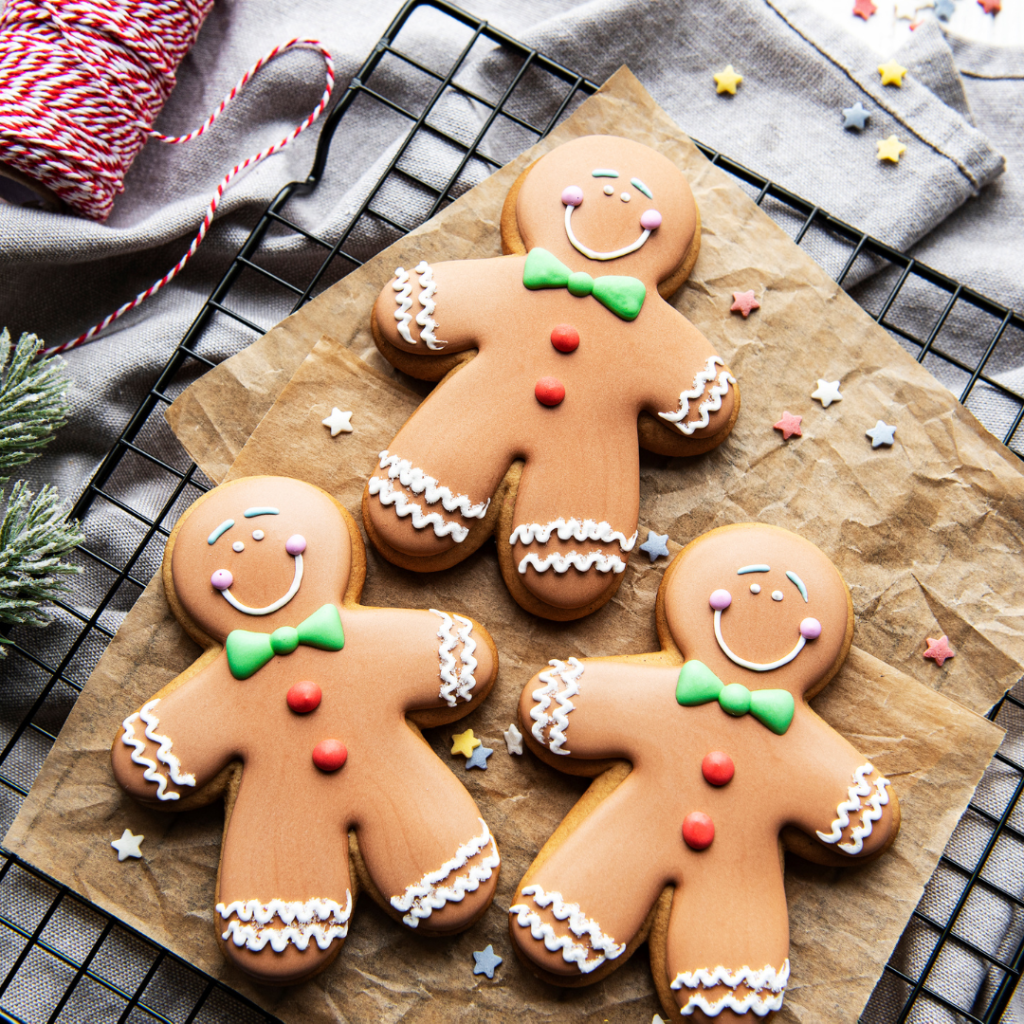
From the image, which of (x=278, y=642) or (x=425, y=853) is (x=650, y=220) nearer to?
(x=278, y=642)

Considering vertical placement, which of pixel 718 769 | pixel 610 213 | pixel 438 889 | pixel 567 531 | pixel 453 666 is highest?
pixel 610 213

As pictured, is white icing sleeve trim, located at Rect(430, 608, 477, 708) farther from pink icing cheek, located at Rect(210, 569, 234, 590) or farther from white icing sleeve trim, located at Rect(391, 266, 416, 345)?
white icing sleeve trim, located at Rect(391, 266, 416, 345)

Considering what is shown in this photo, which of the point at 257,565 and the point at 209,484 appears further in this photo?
the point at 209,484

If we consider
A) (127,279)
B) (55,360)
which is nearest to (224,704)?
(55,360)

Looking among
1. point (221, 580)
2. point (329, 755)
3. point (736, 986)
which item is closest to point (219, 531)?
point (221, 580)

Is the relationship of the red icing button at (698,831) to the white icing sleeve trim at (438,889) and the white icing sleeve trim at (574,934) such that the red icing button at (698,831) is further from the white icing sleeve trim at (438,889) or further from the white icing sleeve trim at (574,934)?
the white icing sleeve trim at (438,889)

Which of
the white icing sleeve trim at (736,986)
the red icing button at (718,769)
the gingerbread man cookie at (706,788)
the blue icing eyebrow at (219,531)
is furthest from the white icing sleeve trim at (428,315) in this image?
the white icing sleeve trim at (736,986)
